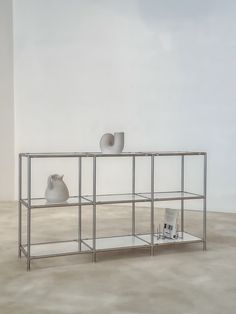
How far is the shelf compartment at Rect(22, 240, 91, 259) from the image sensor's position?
3312mm

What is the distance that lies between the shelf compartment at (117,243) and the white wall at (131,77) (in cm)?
219

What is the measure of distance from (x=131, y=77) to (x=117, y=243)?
114 inches

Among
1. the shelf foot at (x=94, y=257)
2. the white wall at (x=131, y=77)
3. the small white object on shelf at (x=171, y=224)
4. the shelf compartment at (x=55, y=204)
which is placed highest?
the white wall at (x=131, y=77)

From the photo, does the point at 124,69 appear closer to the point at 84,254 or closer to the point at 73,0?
the point at 73,0

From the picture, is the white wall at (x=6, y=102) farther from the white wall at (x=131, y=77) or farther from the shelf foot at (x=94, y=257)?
the shelf foot at (x=94, y=257)

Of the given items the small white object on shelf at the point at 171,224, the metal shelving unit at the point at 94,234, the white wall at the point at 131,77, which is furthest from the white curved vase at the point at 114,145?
the white wall at the point at 131,77

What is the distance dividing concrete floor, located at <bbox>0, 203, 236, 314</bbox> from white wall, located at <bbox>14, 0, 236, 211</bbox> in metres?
1.80

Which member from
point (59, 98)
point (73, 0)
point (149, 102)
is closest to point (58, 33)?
point (73, 0)

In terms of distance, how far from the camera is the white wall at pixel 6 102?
20.3 feet

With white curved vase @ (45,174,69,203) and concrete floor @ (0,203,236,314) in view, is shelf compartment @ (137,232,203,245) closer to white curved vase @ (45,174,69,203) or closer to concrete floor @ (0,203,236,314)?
concrete floor @ (0,203,236,314)

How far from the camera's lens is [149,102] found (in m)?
5.86

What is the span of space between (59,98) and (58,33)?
883mm

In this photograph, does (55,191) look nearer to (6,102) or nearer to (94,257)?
(94,257)

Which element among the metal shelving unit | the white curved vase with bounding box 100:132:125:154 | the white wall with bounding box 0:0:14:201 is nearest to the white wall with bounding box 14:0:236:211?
the white wall with bounding box 0:0:14:201
